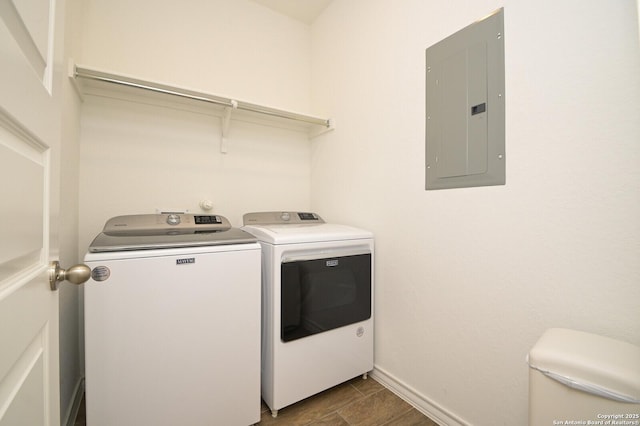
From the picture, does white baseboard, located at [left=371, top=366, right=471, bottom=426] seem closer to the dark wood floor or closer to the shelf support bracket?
the dark wood floor

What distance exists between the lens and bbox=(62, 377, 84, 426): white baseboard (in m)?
1.30

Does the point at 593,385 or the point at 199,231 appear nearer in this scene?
the point at 593,385

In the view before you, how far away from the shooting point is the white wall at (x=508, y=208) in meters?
0.92

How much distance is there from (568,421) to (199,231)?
1635 mm

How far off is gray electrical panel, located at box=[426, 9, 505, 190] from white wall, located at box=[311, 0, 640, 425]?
44mm

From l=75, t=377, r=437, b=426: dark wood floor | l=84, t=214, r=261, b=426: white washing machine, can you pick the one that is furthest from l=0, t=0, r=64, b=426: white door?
l=75, t=377, r=437, b=426: dark wood floor

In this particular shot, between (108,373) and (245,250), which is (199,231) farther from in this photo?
(108,373)

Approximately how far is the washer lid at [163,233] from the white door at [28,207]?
1.77 ft

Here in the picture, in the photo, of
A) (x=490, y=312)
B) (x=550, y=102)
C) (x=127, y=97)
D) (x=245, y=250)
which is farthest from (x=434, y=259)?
(x=127, y=97)

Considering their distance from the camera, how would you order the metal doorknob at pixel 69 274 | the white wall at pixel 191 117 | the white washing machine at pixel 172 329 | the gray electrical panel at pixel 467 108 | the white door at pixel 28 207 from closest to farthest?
the white door at pixel 28 207 → the metal doorknob at pixel 69 274 → the white washing machine at pixel 172 329 → the gray electrical panel at pixel 467 108 → the white wall at pixel 191 117

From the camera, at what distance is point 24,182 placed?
0.45 metres

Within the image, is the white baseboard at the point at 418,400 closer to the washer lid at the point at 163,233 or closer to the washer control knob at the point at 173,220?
the washer lid at the point at 163,233

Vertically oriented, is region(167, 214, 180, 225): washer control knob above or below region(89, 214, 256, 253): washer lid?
above

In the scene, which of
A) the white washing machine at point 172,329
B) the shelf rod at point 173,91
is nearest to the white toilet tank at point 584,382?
the white washing machine at point 172,329
